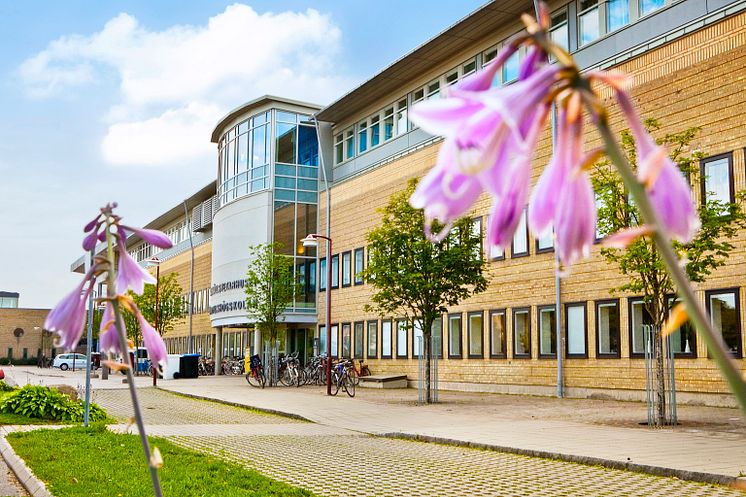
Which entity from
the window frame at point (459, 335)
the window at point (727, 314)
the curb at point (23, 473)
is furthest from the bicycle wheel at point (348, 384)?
the curb at point (23, 473)

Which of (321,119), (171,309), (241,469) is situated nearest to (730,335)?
(241,469)

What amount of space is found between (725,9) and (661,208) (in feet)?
80.9

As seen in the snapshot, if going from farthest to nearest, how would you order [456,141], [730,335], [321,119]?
[321,119] < [730,335] < [456,141]

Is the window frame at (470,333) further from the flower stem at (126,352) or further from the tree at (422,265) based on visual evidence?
the flower stem at (126,352)

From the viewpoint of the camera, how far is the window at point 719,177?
910 inches

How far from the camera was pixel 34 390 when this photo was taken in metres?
20.1

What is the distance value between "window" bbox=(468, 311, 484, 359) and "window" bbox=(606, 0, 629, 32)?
450 inches

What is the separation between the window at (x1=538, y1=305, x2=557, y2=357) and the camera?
29627 millimetres

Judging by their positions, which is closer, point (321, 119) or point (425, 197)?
point (425, 197)

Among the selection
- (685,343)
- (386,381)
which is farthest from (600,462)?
(386,381)

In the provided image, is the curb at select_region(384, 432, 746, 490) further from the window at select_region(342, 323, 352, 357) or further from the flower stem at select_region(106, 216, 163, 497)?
the window at select_region(342, 323, 352, 357)

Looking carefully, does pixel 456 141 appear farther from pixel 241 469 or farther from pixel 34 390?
pixel 34 390

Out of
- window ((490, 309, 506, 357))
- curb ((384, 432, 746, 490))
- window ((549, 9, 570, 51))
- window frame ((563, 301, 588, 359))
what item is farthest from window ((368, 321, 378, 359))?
curb ((384, 432, 746, 490))

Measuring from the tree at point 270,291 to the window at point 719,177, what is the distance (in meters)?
21.2
